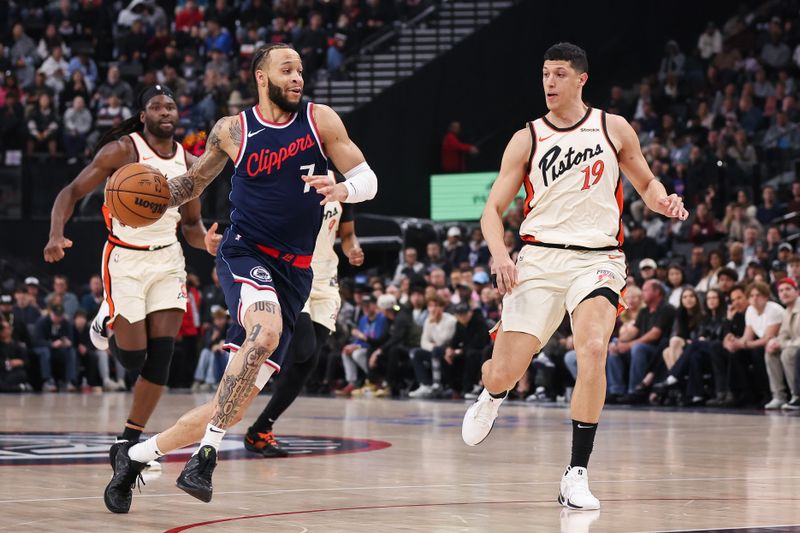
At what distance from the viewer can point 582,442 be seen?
6.38 meters

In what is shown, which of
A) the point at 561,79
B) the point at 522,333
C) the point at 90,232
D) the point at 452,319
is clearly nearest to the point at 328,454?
the point at 522,333

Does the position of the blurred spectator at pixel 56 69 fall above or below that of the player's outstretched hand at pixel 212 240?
above

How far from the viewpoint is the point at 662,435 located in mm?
10914

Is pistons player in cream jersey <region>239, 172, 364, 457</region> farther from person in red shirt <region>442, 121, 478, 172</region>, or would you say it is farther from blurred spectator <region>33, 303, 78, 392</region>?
person in red shirt <region>442, 121, 478, 172</region>

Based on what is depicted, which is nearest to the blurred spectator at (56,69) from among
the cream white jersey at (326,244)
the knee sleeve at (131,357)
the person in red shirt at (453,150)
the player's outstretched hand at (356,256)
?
the person in red shirt at (453,150)

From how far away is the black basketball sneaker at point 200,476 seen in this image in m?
5.78

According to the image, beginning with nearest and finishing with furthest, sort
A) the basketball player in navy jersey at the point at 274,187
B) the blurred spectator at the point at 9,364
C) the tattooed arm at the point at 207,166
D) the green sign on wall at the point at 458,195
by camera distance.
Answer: the basketball player in navy jersey at the point at 274,187 → the tattooed arm at the point at 207,166 → the blurred spectator at the point at 9,364 → the green sign on wall at the point at 458,195

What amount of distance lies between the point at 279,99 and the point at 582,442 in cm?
224

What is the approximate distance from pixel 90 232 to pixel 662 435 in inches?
543

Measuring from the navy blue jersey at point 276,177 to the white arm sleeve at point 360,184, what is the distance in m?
0.19

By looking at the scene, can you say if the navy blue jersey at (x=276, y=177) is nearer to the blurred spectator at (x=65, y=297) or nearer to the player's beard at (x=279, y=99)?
the player's beard at (x=279, y=99)

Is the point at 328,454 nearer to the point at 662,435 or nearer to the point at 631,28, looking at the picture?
the point at 662,435

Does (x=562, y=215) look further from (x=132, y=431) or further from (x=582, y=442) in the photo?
(x=132, y=431)

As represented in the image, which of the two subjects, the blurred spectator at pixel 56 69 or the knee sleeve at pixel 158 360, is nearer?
the knee sleeve at pixel 158 360
